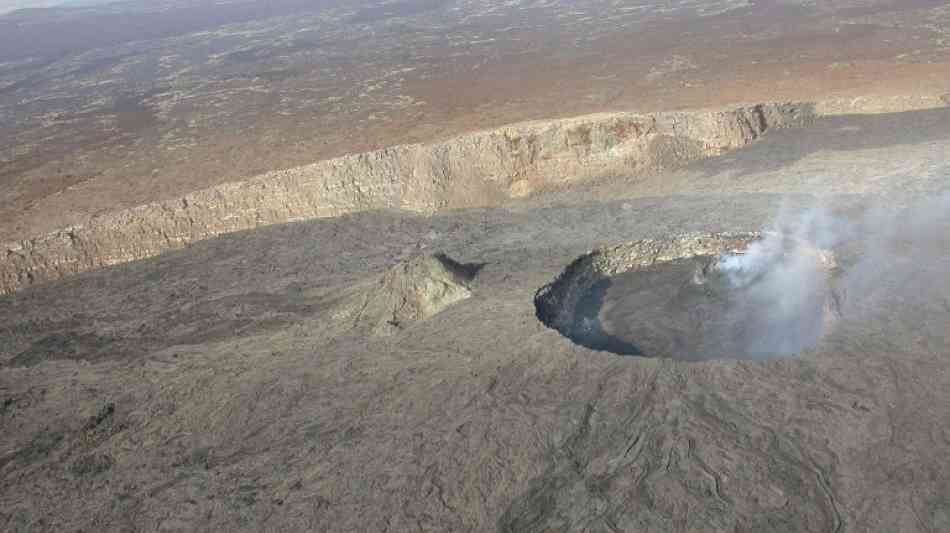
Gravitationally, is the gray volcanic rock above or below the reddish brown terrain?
below

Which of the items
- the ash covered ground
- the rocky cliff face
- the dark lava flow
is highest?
the rocky cliff face

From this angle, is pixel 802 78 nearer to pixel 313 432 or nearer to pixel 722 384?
pixel 722 384

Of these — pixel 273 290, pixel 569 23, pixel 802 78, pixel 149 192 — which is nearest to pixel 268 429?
pixel 273 290

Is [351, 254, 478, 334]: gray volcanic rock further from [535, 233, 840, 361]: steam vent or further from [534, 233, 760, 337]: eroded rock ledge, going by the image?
[534, 233, 760, 337]: eroded rock ledge

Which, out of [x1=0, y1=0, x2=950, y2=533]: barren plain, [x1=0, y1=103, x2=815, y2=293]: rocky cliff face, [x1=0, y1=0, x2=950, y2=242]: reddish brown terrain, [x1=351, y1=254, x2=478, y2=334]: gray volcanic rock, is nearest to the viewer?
[x1=0, y1=0, x2=950, y2=533]: barren plain

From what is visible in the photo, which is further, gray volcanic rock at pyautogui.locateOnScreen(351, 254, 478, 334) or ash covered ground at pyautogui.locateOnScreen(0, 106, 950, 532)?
gray volcanic rock at pyautogui.locateOnScreen(351, 254, 478, 334)

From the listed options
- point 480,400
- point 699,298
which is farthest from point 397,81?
point 480,400

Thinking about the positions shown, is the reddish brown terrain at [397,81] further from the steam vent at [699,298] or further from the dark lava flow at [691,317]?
the dark lava flow at [691,317]

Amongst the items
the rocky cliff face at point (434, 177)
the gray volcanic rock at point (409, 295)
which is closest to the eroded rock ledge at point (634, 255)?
the gray volcanic rock at point (409, 295)

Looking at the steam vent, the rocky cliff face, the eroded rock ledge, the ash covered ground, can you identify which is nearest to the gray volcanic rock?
the ash covered ground
